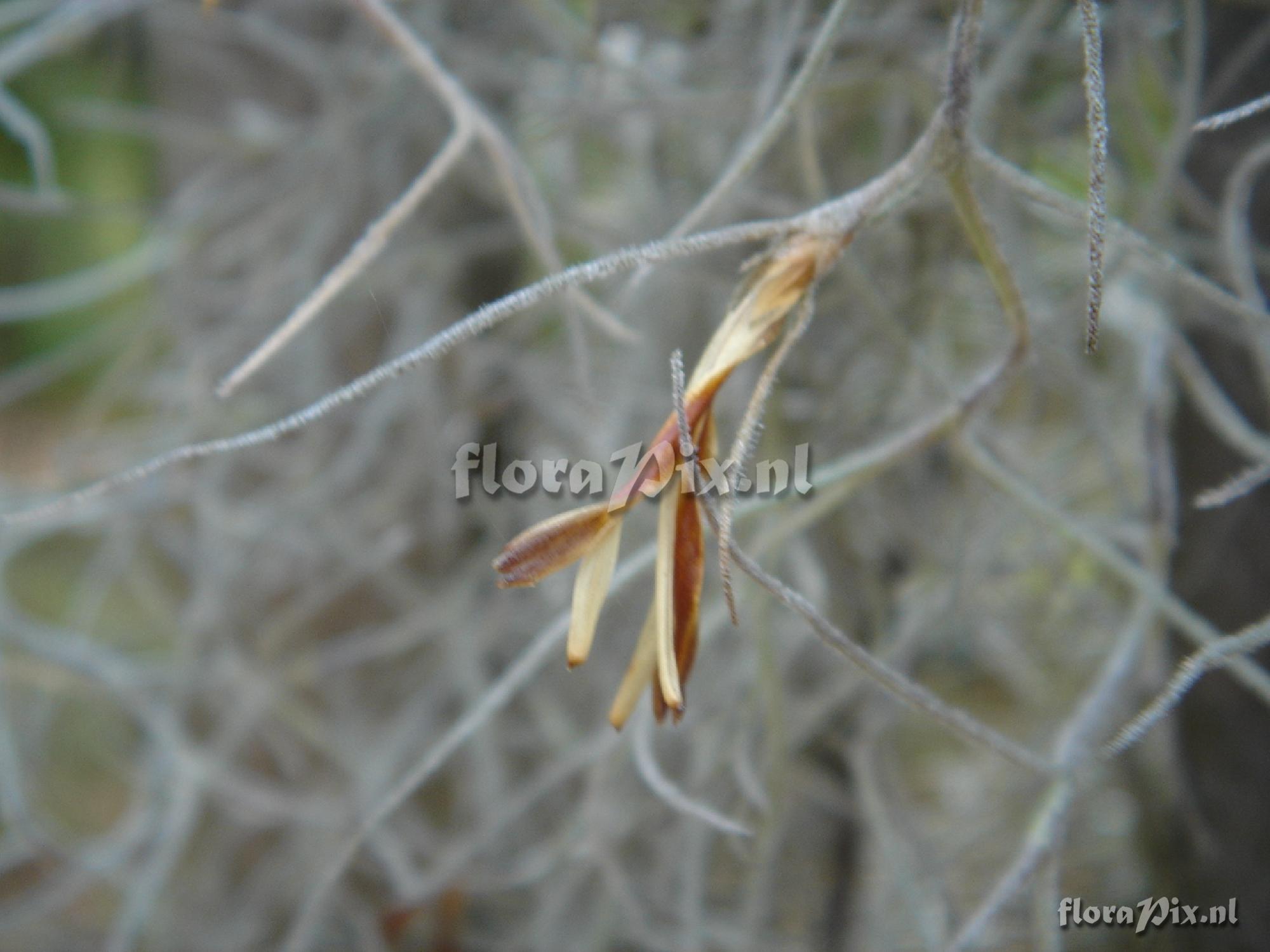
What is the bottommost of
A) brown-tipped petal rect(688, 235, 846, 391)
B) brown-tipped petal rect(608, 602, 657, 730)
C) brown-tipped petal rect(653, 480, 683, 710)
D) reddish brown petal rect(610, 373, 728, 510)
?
brown-tipped petal rect(608, 602, 657, 730)

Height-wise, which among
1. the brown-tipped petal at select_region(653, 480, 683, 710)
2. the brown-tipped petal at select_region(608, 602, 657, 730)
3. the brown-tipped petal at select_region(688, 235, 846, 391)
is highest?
the brown-tipped petal at select_region(688, 235, 846, 391)

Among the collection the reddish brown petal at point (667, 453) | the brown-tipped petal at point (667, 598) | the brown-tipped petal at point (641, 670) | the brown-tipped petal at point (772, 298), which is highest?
the brown-tipped petal at point (772, 298)

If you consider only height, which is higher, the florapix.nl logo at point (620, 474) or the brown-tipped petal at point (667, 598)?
the florapix.nl logo at point (620, 474)

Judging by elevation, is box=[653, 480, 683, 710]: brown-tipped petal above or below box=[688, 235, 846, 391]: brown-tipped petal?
below

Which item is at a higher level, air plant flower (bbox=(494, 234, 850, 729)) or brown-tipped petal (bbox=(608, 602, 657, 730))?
air plant flower (bbox=(494, 234, 850, 729))

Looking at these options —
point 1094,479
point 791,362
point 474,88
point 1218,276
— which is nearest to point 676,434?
point 791,362

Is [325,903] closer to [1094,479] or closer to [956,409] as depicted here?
[956,409]
